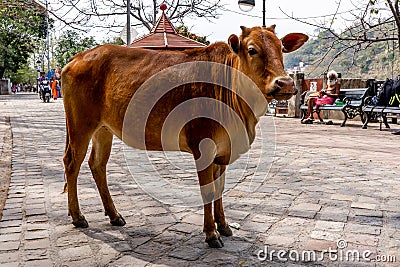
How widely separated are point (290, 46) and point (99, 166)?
218cm

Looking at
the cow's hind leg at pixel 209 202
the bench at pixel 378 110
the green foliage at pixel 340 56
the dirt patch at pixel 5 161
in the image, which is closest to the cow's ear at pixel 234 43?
the cow's hind leg at pixel 209 202

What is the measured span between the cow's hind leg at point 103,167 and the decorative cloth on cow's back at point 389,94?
959cm

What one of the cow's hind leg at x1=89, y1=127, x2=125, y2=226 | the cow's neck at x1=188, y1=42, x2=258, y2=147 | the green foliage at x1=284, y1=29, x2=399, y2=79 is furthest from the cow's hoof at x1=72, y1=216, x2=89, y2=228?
the green foliage at x1=284, y1=29, x2=399, y2=79

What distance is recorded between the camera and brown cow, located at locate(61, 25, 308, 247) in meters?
3.09

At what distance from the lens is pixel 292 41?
3352 mm

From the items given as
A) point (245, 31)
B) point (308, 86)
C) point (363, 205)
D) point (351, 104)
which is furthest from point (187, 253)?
point (308, 86)

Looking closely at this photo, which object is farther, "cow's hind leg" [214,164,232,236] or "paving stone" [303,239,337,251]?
"cow's hind leg" [214,164,232,236]

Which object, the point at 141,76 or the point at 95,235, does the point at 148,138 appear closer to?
the point at 141,76

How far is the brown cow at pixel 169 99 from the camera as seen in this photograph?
3090 millimetres

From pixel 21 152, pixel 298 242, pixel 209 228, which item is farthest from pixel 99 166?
pixel 21 152

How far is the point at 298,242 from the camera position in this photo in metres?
3.40

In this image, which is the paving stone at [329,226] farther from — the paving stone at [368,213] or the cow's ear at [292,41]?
the cow's ear at [292,41]

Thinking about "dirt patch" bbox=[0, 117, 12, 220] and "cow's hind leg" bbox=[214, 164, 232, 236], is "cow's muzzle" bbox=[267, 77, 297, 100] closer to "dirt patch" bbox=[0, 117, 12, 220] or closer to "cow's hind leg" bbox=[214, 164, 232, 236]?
"cow's hind leg" bbox=[214, 164, 232, 236]

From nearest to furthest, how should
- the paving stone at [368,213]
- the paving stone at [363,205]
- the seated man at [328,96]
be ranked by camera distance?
the paving stone at [368,213]
the paving stone at [363,205]
the seated man at [328,96]
